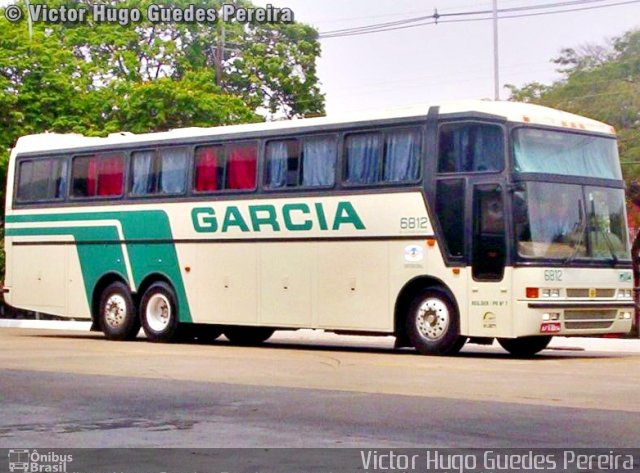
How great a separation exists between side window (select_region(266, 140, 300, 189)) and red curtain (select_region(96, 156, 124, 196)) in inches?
151

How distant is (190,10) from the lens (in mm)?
55000

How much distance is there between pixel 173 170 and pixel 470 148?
21.9 ft

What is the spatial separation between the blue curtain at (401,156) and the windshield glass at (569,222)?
6.29ft

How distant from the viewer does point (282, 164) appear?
2394cm

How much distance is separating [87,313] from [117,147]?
326cm

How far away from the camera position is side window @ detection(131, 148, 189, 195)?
84.2ft

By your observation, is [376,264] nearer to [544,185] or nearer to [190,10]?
[544,185]

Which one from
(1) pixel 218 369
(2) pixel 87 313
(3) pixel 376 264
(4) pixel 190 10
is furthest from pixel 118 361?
(4) pixel 190 10

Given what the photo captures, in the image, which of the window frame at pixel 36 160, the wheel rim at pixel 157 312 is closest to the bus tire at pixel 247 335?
the wheel rim at pixel 157 312

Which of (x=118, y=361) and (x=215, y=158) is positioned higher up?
(x=215, y=158)

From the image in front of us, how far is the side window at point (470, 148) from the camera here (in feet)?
68.7

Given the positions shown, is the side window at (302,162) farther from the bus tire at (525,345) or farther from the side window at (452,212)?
the bus tire at (525,345)

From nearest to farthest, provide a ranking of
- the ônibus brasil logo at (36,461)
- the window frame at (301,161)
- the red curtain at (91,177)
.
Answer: the ônibus brasil logo at (36,461), the window frame at (301,161), the red curtain at (91,177)

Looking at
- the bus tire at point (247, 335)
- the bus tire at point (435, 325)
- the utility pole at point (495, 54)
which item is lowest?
the bus tire at point (247, 335)
